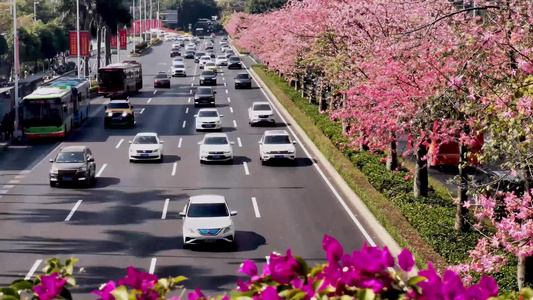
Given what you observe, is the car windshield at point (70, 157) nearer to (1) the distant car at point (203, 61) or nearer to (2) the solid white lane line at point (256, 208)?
(2) the solid white lane line at point (256, 208)

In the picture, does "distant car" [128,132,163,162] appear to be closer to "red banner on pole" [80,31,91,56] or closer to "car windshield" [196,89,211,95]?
"car windshield" [196,89,211,95]

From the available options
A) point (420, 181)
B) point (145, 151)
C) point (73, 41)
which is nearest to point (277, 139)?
point (145, 151)

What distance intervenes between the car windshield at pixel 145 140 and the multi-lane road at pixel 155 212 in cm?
110

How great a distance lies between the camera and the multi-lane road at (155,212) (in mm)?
21672

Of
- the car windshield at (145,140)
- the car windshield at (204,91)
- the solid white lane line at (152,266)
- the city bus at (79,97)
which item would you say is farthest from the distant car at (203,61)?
the solid white lane line at (152,266)

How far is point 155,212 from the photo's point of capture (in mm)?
27828

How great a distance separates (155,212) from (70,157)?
6.77m

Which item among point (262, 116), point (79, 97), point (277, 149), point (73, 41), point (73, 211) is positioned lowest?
point (73, 211)

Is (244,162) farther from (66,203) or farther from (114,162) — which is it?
(66,203)

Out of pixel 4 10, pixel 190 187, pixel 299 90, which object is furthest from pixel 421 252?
pixel 4 10

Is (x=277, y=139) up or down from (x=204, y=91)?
up

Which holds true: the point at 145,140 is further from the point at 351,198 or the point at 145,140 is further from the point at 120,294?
the point at 120,294

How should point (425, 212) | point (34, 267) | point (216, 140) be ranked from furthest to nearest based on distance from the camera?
point (216, 140)
point (425, 212)
point (34, 267)

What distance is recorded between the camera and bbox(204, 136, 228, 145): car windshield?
3841 cm
